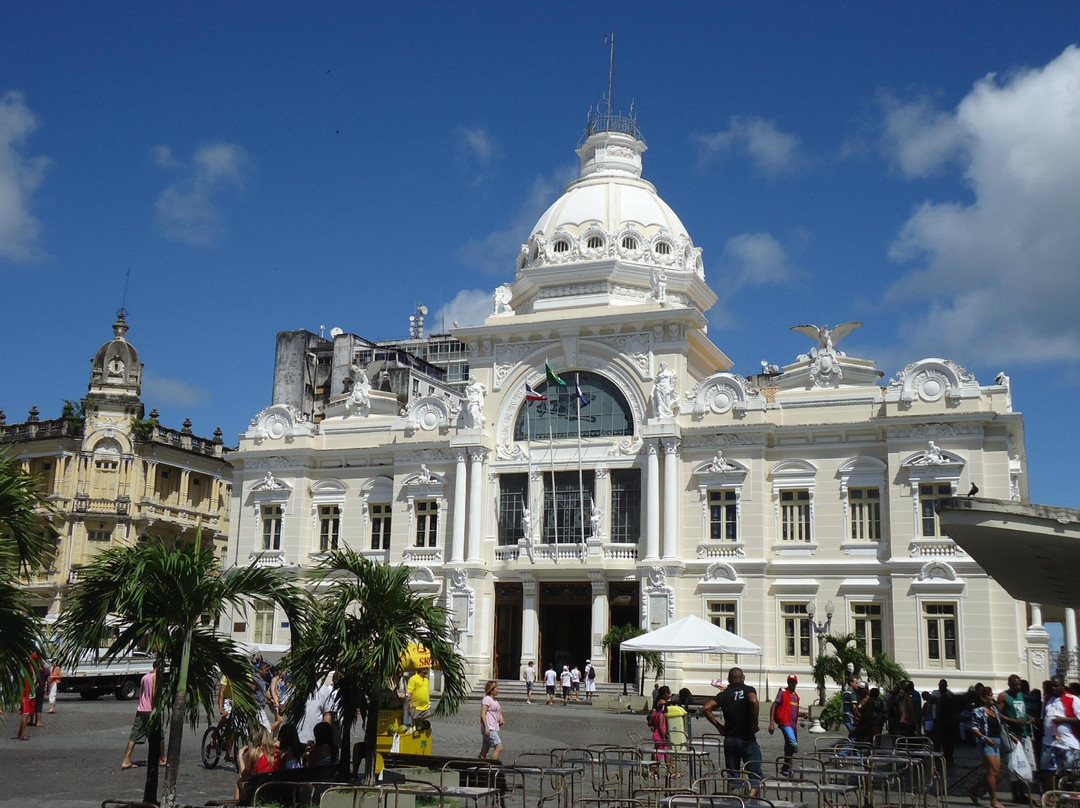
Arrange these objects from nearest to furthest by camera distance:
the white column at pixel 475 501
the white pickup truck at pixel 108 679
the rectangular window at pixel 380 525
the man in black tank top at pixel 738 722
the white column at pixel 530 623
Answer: the man in black tank top at pixel 738 722, the white pickup truck at pixel 108 679, the white column at pixel 530 623, the white column at pixel 475 501, the rectangular window at pixel 380 525

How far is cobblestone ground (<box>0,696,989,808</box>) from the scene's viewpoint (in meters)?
17.0

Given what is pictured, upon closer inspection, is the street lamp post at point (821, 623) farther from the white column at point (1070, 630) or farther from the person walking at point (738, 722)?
the person walking at point (738, 722)

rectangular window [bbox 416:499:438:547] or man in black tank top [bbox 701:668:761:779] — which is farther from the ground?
rectangular window [bbox 416:499:438:547]

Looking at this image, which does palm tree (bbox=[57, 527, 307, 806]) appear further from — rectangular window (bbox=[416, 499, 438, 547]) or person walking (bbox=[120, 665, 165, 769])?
rectangular window (bbox=[416, 499, 438, 547])

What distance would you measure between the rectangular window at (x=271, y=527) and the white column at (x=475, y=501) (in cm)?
861

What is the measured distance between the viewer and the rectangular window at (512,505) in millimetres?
43469

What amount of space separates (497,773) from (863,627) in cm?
2656

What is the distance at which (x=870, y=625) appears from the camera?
128 feet

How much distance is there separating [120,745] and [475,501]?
21.1 meters

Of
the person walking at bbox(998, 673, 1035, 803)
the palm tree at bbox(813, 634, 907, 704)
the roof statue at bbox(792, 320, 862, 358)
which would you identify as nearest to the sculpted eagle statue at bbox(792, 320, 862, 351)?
the roof statue at bbox(792, 320, 862, 358)

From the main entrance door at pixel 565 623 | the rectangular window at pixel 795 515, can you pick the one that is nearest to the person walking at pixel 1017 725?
the rectangular window at pixel 795 515

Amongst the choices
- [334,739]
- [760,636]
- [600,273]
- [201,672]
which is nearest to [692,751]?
[334,739]

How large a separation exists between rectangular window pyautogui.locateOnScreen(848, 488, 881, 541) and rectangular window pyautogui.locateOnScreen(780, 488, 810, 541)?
1.51 m

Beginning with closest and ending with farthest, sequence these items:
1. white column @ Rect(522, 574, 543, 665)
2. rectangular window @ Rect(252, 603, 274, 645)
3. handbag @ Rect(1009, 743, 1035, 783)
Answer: handbag @ Rect(1009, 743, 1035, 783) < white column @ Rect(522, 574, 543, 665) < rectangular window @ Rect(252, 603, 274, 645)
